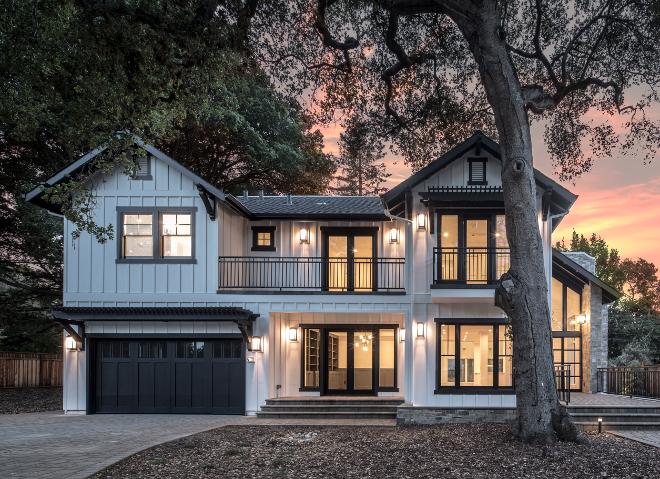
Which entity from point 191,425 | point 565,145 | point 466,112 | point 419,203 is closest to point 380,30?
point 466,112

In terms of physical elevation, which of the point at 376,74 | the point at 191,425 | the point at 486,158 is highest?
the point at 376,74

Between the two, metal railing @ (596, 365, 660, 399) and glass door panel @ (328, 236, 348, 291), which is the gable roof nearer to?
glass door panel @ (328, 236, 348, 291)

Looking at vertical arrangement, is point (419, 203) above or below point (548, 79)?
below

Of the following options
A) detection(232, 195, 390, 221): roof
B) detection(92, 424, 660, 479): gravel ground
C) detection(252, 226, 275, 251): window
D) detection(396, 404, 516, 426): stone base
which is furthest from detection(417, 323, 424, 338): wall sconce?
detection(252, 226, 275, 251): window

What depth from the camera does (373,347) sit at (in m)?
15.1

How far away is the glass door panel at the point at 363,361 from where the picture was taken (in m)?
15.0

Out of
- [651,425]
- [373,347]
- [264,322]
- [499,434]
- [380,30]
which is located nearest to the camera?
[499,434]

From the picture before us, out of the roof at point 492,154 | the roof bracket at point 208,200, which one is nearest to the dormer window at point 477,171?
the roof at point 492,154

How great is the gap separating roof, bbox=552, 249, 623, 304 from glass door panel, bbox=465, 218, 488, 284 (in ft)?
12.8

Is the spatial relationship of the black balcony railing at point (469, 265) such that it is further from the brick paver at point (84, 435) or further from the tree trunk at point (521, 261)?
the brick paver at point (84, 435)

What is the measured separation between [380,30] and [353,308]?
6746 millimetres

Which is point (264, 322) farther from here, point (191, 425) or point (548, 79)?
point (548, 79)

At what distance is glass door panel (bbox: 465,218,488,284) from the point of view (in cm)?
1248

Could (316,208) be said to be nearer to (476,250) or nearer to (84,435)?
(476,250)
